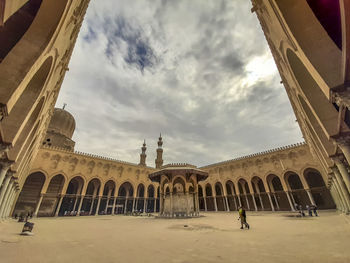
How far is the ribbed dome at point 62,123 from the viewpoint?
1149 inches

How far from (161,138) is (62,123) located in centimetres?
2422

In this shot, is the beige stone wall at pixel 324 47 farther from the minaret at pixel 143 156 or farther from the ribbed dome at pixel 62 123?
the minaret at pixel 143 156

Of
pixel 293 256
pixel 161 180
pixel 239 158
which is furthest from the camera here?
pixel 239 158

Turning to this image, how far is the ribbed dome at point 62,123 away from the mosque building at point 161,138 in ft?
0.62

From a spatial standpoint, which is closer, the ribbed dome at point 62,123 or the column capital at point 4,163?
the column capital at point 4,163

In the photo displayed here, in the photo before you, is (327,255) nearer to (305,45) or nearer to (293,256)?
(293,256)

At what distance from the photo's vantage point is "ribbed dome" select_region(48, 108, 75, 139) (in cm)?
2918

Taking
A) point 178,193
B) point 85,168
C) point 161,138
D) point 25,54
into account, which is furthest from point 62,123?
point 25,54

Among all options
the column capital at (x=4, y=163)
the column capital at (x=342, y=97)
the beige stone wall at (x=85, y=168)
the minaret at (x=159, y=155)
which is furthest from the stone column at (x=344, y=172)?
the minaret at (x=159, y=155)

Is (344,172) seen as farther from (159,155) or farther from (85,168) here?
(159,155)

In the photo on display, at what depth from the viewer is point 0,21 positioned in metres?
3.22

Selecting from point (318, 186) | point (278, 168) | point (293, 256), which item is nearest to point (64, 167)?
point (293, 256)

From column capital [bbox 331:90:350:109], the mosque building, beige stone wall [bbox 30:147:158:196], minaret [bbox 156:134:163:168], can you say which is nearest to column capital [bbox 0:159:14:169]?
the mosque building

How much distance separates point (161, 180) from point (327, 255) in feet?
53.4
